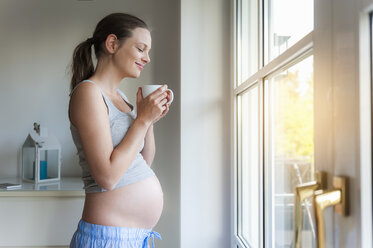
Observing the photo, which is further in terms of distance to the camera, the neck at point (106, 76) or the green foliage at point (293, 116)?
the neck at point (106, 76)

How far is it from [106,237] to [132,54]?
54 centimetres

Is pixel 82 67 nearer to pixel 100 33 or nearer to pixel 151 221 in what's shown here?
pixel 100 33

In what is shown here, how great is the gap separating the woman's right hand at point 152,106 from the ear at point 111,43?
174 millimetres

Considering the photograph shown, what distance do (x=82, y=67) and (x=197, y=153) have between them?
1.99 ft

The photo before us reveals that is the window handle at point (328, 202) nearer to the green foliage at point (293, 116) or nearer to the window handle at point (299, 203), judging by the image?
the window handle at point (299, 203)

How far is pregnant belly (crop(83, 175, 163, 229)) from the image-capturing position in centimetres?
103

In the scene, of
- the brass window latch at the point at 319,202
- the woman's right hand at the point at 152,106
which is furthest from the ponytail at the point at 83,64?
the brass window latch at the point at 319,202

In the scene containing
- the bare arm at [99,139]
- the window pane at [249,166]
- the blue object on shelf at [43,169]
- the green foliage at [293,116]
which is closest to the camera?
the green foliage at [293,116]

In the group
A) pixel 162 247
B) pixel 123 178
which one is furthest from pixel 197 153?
pixel 162 247

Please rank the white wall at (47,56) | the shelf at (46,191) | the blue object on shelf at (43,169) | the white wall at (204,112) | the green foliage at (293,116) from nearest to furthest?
1. the green foliage at (293,116)
2. the white wall at (204,112)
3. the shelf at (46,191)
4. the blue object on shelf at (43,169)
5. the white wall at (47,56)

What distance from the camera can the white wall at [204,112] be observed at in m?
1.55

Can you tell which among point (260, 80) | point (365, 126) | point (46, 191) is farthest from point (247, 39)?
point (46, 191)

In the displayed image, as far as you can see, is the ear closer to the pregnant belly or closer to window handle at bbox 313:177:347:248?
the pregnant belly

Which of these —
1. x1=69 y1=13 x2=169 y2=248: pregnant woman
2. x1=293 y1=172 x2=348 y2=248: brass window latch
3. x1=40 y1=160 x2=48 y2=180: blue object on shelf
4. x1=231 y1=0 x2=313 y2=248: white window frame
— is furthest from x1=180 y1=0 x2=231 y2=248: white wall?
x1=293 y1=172 x2=348 y2=248: brass window latch
